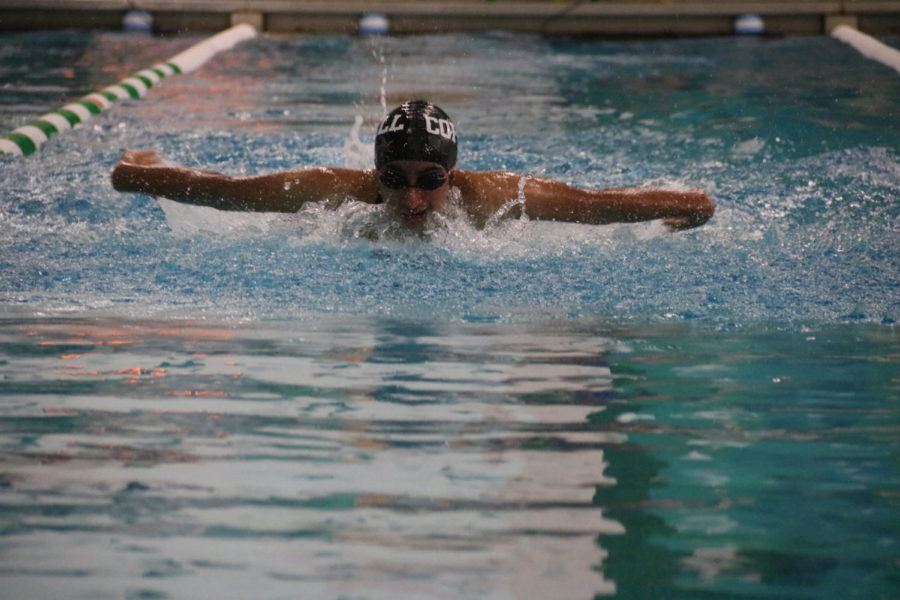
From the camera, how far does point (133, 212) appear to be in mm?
4289

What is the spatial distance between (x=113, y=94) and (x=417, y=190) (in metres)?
4.10

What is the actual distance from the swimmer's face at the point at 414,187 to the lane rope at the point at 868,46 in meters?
5.49

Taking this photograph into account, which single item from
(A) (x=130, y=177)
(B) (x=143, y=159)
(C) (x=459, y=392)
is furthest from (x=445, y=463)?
(B) (x=143, y=159)

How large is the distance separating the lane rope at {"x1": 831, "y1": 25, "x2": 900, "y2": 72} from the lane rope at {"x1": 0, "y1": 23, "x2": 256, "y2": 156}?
513 centimetres

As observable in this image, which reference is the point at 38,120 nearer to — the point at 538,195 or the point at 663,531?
the point at 538,195

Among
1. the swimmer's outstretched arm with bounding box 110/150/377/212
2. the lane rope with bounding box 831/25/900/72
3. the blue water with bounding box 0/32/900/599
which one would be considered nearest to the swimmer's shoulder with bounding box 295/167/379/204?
the swimmer's outstretched arm with bounding box 110/150/377/212

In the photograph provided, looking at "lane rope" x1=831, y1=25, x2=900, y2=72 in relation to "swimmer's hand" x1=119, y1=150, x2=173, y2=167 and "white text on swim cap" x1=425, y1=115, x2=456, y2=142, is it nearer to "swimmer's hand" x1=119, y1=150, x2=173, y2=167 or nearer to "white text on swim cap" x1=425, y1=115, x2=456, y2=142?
"white text on swim cap" x1=425, y1=115, x2=456, y2=142

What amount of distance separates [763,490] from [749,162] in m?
3.43

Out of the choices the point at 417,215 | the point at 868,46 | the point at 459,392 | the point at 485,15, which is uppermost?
the point at 485,15

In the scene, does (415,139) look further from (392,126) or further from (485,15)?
(485,15)

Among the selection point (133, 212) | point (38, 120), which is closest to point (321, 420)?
point (133, 212)

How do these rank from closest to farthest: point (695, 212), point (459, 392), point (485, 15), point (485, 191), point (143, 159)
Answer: point (459, 392) → point (695, 212) → point (485, 191) → point (143, 159) → point (485, 15)

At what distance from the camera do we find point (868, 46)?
918 cm

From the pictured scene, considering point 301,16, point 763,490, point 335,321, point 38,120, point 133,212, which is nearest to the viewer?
point 763,490
